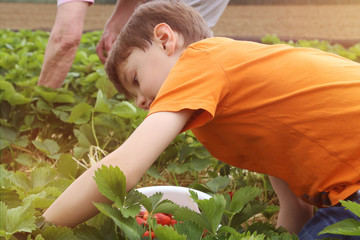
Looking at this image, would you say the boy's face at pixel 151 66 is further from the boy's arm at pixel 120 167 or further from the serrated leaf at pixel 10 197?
the serrated leaf at pixel 10 197

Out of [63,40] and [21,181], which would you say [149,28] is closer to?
[21,181]

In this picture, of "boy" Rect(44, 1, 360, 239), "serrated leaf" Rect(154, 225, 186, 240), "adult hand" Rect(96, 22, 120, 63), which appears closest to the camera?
"serrated leaf" Rect(154, 225, 186, 240)

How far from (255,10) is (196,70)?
29.2 ft

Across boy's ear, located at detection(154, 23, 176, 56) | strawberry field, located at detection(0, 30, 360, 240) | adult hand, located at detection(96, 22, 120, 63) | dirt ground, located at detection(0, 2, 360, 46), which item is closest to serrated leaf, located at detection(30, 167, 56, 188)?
strawberry field, located at detection(0, 30, 360, 240)

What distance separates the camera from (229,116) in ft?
3.38

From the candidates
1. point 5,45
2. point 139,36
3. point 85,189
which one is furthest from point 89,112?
point 5,45

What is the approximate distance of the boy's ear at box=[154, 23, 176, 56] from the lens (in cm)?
116

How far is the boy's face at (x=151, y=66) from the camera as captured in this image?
3.73ft

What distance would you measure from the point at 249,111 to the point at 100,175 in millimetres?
445

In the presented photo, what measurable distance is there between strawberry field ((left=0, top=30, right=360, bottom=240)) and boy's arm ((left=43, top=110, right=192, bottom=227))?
0.03 m

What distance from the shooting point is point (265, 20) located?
8062mm

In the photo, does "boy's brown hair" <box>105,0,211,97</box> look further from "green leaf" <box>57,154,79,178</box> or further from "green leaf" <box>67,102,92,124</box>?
"green leaf" <box>67,102,92,124</box>

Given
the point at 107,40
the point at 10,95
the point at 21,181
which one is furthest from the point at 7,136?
the point at 21,181

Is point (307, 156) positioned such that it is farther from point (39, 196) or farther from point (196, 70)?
point (39, 196)
